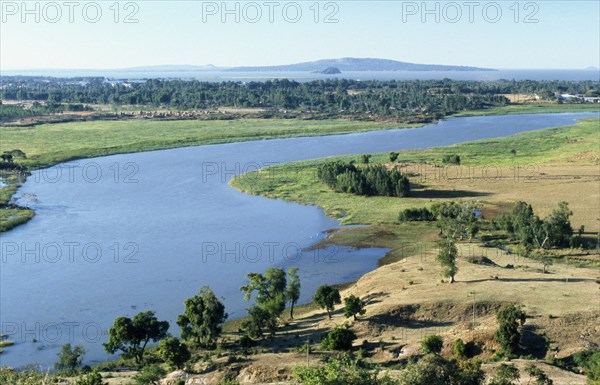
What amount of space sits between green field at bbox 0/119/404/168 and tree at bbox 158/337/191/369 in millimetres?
73784

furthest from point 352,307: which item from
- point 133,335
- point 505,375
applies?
point 133,335

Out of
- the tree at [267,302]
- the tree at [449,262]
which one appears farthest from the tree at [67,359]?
the tree at [449,262]

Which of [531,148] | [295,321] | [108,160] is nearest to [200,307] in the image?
[295,321]

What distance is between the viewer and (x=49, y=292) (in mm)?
45750

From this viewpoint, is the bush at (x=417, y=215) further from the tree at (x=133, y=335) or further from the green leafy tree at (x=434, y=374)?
the green leafy tree at (x=434, y=374)

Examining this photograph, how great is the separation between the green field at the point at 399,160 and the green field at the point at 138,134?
3406 centimetres

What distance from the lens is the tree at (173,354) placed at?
3238 centimetres

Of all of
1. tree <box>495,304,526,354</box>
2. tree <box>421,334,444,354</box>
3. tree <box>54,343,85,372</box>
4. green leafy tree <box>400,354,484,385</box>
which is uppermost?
green leafy tree <box>400,354,484,385</box>

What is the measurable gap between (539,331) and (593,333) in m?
2.96

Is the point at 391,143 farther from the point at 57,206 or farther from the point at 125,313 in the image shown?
the point at 125,313

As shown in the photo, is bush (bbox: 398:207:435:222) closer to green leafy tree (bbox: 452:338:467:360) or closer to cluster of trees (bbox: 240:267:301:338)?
cluster of trees (bbox: 240:267:301:338)

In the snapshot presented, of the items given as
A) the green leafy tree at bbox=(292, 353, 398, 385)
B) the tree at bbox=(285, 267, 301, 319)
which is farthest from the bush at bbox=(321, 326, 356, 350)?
the green leafy tree at bbox=(292, 353, 398, 385)

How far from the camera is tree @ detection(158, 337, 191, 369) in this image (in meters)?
32.4

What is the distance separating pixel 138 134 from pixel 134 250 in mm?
81271
